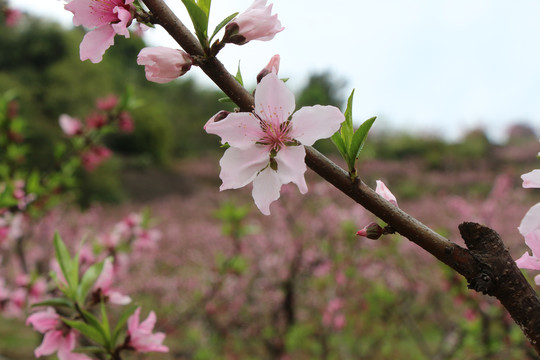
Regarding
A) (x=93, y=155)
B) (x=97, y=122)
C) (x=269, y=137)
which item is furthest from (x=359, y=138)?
(x=93, y=155)

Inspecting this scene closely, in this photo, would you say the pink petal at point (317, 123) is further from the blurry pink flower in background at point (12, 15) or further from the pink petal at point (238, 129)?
the blurry pink flower in background at point (12, 15)

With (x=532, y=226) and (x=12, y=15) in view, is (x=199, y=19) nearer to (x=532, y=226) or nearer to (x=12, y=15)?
(x=532, y=226)

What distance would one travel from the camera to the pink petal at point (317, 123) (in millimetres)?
605

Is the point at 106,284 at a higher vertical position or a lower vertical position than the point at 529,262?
higher

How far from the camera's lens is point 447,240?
543mm

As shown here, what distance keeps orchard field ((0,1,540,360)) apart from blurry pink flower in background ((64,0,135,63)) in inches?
19.5

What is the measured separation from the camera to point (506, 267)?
0.54m

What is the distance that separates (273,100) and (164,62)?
161 millimetres

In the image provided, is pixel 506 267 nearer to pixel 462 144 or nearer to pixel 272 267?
pixel 272 267

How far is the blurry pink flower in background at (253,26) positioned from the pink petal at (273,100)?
0.07 m

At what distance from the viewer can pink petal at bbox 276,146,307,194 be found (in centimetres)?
58

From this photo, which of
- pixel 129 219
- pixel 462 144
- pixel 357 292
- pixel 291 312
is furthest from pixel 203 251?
pixel 462 144

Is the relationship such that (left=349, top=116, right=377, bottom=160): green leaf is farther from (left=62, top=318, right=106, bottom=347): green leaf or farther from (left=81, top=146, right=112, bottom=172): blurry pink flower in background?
(left=81, top=146, right=112, bottom=172): blurry pink flower in background

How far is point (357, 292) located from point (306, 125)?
16.7ft
